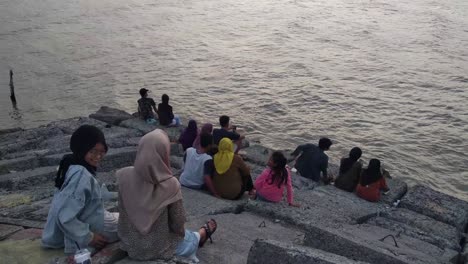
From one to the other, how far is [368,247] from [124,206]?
9.44 ft

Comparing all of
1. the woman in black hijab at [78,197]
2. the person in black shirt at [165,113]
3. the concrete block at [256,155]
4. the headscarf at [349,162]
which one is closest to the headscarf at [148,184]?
the woman in black hijab at [78,197]

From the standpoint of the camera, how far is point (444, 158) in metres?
15.1

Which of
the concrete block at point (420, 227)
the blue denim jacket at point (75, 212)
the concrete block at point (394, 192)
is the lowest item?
the concrete block at point (394, 192)

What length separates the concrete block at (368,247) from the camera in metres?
5.75

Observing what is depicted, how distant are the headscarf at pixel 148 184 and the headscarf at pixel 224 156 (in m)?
2.67

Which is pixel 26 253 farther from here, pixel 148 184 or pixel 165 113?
pixel 165 113

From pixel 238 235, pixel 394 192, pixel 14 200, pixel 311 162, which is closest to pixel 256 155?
pixel 311 162

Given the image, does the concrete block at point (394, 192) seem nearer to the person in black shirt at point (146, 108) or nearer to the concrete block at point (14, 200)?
the concrete block at point (14, 200)

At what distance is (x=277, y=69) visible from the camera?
23766 millimetres

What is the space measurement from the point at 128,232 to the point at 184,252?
0.62m

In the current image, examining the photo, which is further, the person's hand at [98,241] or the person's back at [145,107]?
the person's back at [145,107]

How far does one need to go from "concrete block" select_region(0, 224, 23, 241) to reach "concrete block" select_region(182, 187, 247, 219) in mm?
2165

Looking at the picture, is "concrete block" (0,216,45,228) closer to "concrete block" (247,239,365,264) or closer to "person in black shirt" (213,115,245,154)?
"concrete block" (247,239,365,264)

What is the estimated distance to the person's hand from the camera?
489 centimetres
